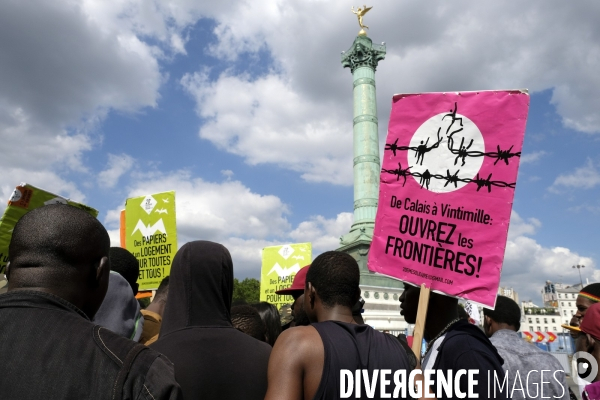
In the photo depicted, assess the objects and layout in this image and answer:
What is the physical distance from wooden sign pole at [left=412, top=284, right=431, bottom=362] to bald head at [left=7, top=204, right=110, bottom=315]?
59.2 inches

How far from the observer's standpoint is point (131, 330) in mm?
2994

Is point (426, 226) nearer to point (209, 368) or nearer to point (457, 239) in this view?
point (457, 239)

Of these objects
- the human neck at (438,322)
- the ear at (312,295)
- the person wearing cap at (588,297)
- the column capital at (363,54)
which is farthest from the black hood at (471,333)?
the column capital at (363,54)

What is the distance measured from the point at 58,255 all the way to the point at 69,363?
0.33m

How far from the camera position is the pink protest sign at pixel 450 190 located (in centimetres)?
288

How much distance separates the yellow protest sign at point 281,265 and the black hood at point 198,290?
8.18 metres

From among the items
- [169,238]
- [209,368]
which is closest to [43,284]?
[209,368]

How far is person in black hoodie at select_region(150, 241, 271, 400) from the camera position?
1980 mm

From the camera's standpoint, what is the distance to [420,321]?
8.35 feet

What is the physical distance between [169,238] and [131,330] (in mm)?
3906

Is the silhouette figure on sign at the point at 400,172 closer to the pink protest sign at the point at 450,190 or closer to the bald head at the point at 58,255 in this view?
the pink protest sign at the point at 450,190

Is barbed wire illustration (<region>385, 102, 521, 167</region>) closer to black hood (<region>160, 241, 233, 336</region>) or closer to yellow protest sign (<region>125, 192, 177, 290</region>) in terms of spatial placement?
black hood (<region>160, 241, 233, 336</region>)

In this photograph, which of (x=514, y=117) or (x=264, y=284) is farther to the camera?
(x=264, y=284)

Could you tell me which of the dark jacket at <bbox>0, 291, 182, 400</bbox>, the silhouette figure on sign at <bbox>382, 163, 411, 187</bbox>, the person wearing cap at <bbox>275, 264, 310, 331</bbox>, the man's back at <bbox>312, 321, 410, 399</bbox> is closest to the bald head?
the dark jacket at <bbox>0, 291, 182, 400</bbox>
